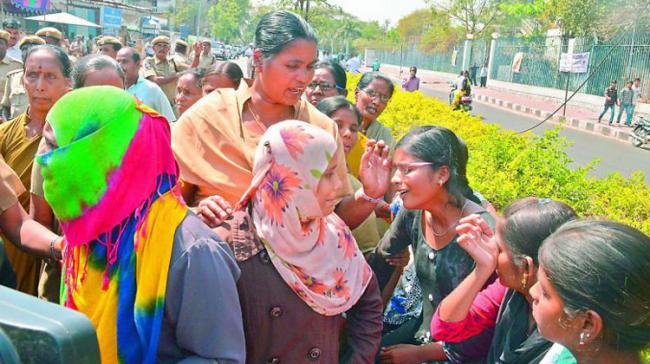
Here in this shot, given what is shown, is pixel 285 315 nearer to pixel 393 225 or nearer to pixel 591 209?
pixel 393 225

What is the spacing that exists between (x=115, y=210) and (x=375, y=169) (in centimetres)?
129

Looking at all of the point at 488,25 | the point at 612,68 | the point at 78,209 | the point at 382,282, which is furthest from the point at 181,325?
the point at 488,25

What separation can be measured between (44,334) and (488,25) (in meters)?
43.5

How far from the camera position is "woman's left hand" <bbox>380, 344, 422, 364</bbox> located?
2457 mm

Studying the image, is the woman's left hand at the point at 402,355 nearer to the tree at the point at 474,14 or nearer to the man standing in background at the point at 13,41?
the man standing in background at the point at 13,41

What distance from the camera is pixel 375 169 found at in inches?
98.5

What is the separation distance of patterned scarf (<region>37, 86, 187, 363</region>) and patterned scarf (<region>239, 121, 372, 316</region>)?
349 millimetres

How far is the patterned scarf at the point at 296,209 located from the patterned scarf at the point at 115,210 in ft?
1.15

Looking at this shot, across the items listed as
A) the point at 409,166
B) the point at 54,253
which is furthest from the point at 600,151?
the point at 54,253

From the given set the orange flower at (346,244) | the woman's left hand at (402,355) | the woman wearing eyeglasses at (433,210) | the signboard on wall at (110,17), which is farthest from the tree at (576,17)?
the orange flower at (346,244)

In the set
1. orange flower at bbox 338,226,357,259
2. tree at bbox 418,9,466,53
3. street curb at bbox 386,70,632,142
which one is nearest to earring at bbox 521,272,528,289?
orange flower at bbox 338,226,357,259

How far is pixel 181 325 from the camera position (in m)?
1.45

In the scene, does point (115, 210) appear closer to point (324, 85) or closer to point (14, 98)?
point (324, 85)

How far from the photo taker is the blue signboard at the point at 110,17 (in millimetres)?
31214
